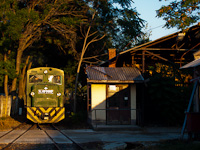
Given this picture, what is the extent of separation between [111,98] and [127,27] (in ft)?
45.5

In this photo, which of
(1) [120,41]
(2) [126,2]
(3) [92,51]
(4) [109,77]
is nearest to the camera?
(4) [109,77]

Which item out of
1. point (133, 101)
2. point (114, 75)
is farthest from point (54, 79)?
point (133, 101)

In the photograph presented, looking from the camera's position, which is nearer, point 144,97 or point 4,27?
point 144,97

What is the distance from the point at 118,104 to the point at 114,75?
1834 mm

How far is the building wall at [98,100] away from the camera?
17.9 metres

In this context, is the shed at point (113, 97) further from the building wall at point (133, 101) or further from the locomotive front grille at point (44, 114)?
the locomotive front grille at point (44, 114)

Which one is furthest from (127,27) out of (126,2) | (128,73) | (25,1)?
(128,73)

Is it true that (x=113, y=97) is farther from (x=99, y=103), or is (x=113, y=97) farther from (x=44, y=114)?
(x=44, y=114)

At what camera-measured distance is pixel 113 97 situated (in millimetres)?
18281

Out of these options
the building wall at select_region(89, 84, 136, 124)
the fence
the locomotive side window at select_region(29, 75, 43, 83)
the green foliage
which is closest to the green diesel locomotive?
the locomotive side window at select_region(29, 75, 43, 83)

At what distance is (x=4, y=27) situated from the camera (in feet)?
83.0

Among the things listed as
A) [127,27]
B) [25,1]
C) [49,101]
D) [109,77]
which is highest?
[25,1]

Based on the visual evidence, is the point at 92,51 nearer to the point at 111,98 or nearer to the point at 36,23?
the point at 36,23

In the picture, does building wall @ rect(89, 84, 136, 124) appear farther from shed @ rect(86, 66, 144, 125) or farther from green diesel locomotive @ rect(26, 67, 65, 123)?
green diesel locomotive @ rect(26, 67, 65, 123)
